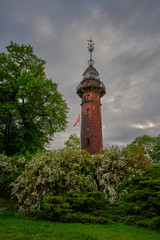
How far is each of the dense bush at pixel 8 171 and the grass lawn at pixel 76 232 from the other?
534 cm

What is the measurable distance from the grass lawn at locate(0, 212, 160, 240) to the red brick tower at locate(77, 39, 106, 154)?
704 inches

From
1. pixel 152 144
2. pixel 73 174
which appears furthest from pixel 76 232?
pixel 152 144

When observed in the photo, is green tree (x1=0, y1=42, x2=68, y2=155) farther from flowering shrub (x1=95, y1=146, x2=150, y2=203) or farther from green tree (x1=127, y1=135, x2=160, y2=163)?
green tree (x1=127, y1=135, x2=160, y2=163)

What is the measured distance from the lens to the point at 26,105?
15.8m

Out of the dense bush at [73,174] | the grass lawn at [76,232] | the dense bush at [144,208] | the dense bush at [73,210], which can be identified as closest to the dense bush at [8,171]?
the dense bush at [73,174]

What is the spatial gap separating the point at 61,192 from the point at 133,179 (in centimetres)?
409

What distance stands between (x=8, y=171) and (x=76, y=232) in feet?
25.6

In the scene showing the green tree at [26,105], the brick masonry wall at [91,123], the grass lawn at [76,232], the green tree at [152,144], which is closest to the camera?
the grass lawn at [76,232]

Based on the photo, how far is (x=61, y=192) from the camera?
813 centimetres

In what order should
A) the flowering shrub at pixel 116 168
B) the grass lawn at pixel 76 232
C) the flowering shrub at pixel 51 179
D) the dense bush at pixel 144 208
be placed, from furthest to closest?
the flowering shrub at pixel 116 168, the flowering shrub at pixel 51 179, the dense bush at pixel 144 208, the grass lawn at pixel 76 232

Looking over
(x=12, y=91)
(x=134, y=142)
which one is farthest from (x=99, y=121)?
(x=134, y=142)

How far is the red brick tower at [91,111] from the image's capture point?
79.9ft

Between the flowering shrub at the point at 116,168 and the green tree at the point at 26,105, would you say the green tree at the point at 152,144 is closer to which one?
the green tree at the point at 26,105

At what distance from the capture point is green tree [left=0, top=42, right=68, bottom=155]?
1555cm
